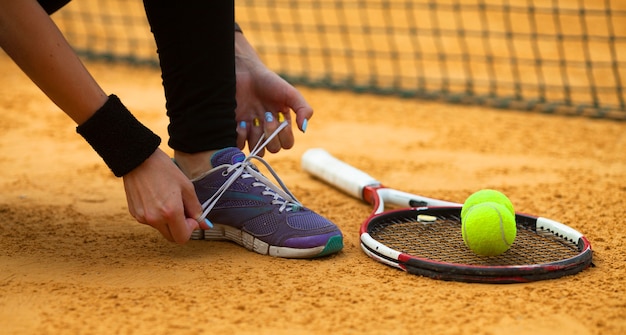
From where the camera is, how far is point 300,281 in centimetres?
152

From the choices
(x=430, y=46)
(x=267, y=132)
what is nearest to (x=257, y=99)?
(x=267, y=132)

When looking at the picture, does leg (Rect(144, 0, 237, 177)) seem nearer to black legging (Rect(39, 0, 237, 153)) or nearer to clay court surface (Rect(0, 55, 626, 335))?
black legging (Rect(39, 0, 237, 153))

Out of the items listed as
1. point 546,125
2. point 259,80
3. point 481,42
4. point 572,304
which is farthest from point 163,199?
point 481,42

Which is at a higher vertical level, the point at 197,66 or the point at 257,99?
the point at 197,66

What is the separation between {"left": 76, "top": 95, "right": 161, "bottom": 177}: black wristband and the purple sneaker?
245 mm

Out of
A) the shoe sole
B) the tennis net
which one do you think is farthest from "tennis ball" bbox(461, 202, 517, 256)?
the tennis net

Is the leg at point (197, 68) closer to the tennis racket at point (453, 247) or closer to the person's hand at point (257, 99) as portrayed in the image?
the person's hand at point (257, 99)

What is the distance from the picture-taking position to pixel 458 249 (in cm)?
164

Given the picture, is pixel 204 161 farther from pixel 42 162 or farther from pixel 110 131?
pixel 42 162

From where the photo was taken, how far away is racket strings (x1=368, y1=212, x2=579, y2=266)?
1585mm

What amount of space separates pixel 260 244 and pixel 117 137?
0.41 meters

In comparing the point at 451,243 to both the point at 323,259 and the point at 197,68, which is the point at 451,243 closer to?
the point at 323,259

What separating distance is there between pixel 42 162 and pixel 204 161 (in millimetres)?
926

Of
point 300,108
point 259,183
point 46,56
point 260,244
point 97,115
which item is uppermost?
point 46,56
